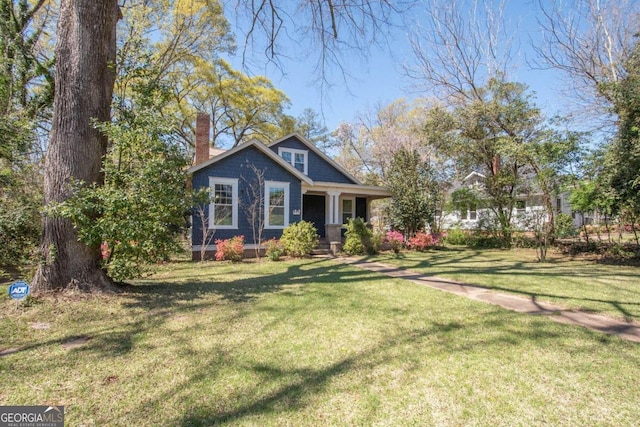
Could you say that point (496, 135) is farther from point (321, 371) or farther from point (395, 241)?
point (321, 371)

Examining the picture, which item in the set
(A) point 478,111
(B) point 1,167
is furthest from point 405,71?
(B) point 1,167

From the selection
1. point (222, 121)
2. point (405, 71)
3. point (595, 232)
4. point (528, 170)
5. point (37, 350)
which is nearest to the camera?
point (37, 350)

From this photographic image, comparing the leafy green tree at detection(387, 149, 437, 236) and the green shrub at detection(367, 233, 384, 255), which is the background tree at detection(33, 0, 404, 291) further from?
the leafy green tree at detection(387, 149, 437, 236)

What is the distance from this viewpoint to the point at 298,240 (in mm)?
11594

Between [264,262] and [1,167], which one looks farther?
[264,262]

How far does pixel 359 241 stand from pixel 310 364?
9762mm

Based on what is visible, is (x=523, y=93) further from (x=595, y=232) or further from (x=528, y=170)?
(x=595, y=232)

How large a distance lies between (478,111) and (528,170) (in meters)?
4.22

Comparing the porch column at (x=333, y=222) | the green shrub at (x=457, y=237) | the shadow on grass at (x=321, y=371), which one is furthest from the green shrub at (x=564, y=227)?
the shadow on grass at (x=321, y=371)

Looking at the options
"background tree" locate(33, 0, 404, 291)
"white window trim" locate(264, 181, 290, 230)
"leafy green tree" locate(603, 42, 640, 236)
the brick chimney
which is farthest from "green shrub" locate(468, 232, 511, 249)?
"background tree" locate(33, 0, 404, 291)

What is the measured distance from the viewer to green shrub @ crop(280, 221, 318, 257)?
1155cm

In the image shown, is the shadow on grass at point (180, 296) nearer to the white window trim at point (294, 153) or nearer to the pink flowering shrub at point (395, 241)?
the pink flowering shrub at point (395, 241)

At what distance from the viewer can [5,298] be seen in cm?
526

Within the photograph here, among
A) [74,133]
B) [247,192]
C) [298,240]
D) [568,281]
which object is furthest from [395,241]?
[74,133]
